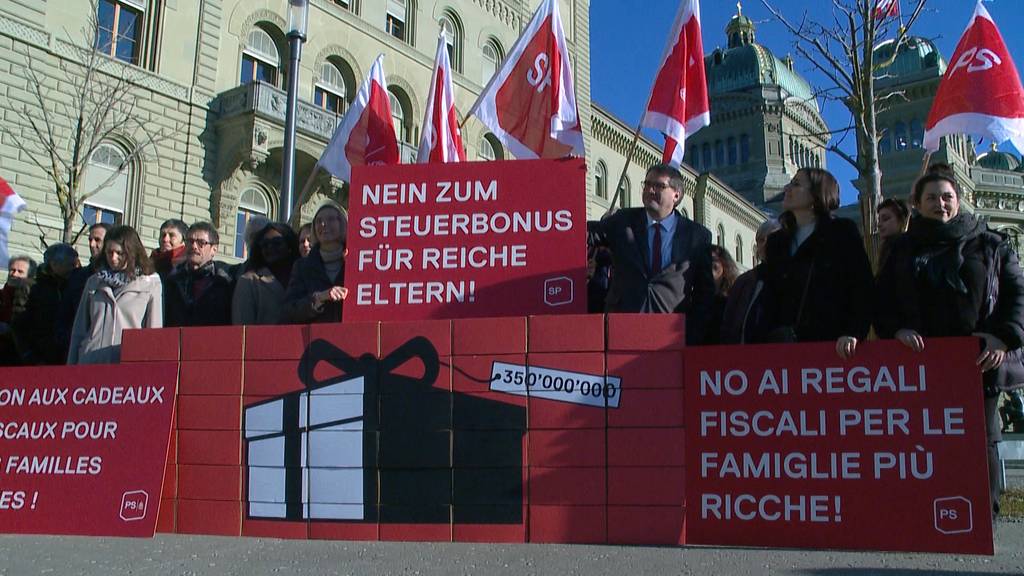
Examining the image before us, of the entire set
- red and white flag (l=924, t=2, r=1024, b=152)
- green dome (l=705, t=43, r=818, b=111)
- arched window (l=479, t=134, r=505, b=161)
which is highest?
green dome (l=705, t=43, r=818, b=111)

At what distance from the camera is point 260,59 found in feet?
77.9

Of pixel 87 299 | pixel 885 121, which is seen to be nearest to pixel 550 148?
pixel 87 299

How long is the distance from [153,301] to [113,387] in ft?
2.30

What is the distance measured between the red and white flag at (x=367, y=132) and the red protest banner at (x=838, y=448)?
539 cm

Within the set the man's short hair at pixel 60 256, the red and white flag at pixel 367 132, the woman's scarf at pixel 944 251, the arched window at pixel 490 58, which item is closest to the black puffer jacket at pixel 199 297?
the man's short hair at pixel 60 256

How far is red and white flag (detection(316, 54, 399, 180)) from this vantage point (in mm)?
8352

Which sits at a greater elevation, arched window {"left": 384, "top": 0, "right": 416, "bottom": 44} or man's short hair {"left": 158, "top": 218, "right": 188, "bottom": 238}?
arched window {"left": 384, "top": 0, "right": 416, "bottom": 44}

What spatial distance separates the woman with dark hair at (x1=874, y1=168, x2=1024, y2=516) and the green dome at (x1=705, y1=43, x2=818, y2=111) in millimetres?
84715

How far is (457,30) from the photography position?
30.4m

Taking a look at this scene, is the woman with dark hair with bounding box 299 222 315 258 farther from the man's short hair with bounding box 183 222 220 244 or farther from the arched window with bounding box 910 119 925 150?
the arched window with bounding box 910 119 925 150

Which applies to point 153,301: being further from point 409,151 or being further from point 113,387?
point 409,151

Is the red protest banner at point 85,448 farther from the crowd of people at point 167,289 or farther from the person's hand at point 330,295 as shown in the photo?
the person's hand at point 330,295

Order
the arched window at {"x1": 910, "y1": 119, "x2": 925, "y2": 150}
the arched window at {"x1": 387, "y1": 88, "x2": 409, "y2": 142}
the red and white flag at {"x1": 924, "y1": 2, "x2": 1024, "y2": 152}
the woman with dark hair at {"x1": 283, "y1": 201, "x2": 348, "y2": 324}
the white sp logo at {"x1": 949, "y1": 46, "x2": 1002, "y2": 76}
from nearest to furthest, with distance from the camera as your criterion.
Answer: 1. the woman with dark hair at {"x1": 283, "y1": 201, "x2": 348, "y2": 324}
2. the red and white flag at {"x1": 924, "y1": 2, "x2": 1024, "y2": 152}
3. the white sp logo at {"x1": 949, "y1": 46, "x2": 1002, "y2": 76}
4. the arched window at {"x1": 387, "y1": 88, "x2": 409, "y2": 142}
5. the arched window at {"x1": 910, "y1": 119, "x2": 925, "y2": 150}

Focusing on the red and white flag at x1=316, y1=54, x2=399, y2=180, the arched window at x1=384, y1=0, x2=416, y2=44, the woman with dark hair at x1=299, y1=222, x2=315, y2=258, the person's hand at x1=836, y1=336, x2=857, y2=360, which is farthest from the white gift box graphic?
the arched window at x1=384, y1=0, x2=416, y2=44
